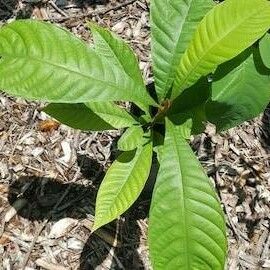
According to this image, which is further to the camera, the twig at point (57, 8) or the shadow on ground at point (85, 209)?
the twig at point (57, 8)

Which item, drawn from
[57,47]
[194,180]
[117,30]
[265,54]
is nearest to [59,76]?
[57,47]

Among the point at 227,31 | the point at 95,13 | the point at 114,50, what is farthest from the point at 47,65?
the point at 95,13

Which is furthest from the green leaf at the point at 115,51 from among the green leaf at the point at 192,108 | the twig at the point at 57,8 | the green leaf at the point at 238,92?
the twig at the point at 57,8

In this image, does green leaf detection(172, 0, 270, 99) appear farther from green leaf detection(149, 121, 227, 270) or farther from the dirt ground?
the dirt ground

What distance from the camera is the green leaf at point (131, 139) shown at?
1.56 metres

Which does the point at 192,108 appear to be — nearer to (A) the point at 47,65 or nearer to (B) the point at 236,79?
(B) the point at 236,79

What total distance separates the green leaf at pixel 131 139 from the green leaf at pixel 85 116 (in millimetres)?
45

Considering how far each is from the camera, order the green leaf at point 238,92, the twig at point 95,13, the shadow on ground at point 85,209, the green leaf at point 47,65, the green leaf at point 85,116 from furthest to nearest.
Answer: the twig at point 95,13 < the shadow on ground at point 85,209 < the green leaf at point 85,116 < the green leaf at point 238,92 < the green leaf at point 47,65

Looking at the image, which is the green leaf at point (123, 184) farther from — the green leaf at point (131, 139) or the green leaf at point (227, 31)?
the green leaf at point (227, 31)

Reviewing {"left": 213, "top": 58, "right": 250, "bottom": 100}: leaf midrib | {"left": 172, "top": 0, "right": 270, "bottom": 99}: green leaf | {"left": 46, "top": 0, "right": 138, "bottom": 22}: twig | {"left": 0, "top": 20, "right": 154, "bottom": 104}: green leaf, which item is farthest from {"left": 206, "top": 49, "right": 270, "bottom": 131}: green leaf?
{"left": 46, "top": 0, "right": 138, "bottom": 22}: twig

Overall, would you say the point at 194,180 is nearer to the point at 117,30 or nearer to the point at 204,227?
the point at 204,227

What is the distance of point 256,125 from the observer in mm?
2289

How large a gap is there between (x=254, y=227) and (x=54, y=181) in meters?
0.84

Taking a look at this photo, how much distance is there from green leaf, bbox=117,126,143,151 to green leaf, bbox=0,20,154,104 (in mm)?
175
